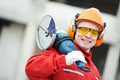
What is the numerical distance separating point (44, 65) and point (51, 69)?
0.15 ft

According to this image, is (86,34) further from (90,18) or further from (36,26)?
(36,26)

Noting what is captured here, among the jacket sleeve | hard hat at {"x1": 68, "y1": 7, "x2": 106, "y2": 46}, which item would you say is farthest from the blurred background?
the jacket sleeve

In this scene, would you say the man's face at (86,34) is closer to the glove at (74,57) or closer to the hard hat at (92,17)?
the hard hat at (92,17)

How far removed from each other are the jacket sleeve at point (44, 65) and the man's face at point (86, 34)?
0.79ft

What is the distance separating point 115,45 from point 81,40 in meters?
8.61

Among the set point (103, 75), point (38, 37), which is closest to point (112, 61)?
point (103, 75)

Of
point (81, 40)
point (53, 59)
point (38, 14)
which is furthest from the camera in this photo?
point (38, 14)

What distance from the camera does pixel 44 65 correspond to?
131 inches

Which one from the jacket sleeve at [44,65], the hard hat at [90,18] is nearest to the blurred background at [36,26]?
the hard hat at [90,18]

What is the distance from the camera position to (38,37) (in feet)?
11.9

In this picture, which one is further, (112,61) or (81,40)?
(112,61)

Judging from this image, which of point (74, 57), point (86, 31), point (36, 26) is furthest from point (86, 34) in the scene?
point (36, 26)

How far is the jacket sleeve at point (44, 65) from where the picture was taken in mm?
3326

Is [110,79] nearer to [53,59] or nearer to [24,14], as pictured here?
[24,14]
